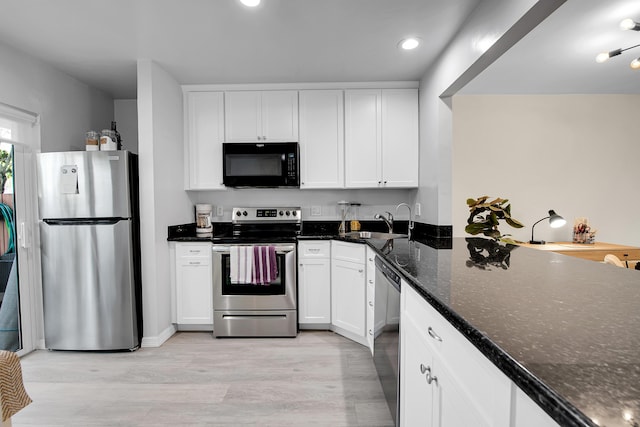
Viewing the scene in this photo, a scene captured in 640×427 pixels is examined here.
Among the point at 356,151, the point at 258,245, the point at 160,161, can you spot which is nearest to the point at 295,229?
the point at 258,245

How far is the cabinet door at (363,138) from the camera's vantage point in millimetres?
3135

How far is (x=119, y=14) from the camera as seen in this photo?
201 cm

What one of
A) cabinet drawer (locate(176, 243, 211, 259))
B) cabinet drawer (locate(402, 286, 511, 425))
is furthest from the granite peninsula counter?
cabinet drawer (locate(176, 243, 211, 259))

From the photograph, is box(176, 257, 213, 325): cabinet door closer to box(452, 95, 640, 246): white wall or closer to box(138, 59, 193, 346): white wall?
box(138, 59, 193, 346): white wall

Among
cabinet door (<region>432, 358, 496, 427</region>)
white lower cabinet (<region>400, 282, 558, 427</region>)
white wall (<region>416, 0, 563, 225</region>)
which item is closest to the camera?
white lower cabinet (<region>400, 282, 558, 427</region>)

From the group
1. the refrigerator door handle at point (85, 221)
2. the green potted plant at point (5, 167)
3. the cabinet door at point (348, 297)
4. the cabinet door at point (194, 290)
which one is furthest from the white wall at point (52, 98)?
the cabinet door at point (348, 297)

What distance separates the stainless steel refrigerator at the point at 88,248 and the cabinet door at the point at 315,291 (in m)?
1.44

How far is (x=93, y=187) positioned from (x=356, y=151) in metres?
2.35

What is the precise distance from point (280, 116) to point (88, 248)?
2062mm

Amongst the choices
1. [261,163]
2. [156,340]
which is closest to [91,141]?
[261,163]

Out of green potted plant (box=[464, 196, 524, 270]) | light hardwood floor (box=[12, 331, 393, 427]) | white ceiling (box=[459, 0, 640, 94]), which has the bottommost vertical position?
light hardwood floor (box=[12, 331, 393, 427])

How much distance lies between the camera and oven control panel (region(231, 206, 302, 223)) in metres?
3.36

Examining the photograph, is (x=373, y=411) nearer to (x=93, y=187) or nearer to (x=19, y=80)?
(x=93, y=187)

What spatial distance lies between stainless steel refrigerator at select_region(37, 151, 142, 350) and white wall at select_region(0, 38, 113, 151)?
1.38 feet
